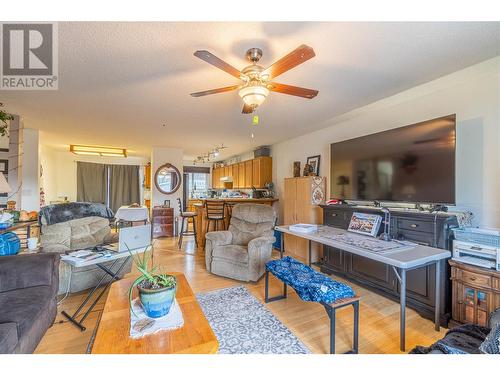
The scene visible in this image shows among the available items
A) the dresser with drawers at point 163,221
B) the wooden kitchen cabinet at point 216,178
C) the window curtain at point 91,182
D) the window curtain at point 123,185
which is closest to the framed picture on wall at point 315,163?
the dresser with drawers at point 163,221

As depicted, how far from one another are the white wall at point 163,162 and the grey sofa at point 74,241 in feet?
9.82

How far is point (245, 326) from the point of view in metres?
2.09

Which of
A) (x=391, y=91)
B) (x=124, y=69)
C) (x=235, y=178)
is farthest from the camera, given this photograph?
(x=235, y=178)

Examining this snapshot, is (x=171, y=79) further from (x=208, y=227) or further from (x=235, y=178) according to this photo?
(x=235, y=178)

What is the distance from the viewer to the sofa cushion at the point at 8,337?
3.89 feet

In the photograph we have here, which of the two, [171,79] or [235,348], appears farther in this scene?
[171,79]

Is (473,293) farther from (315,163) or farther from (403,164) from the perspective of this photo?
(315,163)

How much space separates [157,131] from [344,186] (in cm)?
354

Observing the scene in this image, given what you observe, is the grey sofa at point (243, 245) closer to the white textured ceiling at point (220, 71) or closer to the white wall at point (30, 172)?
the white textured ceiling at point (220, 71)

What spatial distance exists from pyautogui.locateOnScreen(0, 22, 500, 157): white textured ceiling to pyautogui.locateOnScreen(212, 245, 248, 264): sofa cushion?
1.97m

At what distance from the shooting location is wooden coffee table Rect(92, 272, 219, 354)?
117cm

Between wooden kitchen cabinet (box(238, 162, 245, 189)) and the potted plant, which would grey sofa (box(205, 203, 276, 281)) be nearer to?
the potted plant
